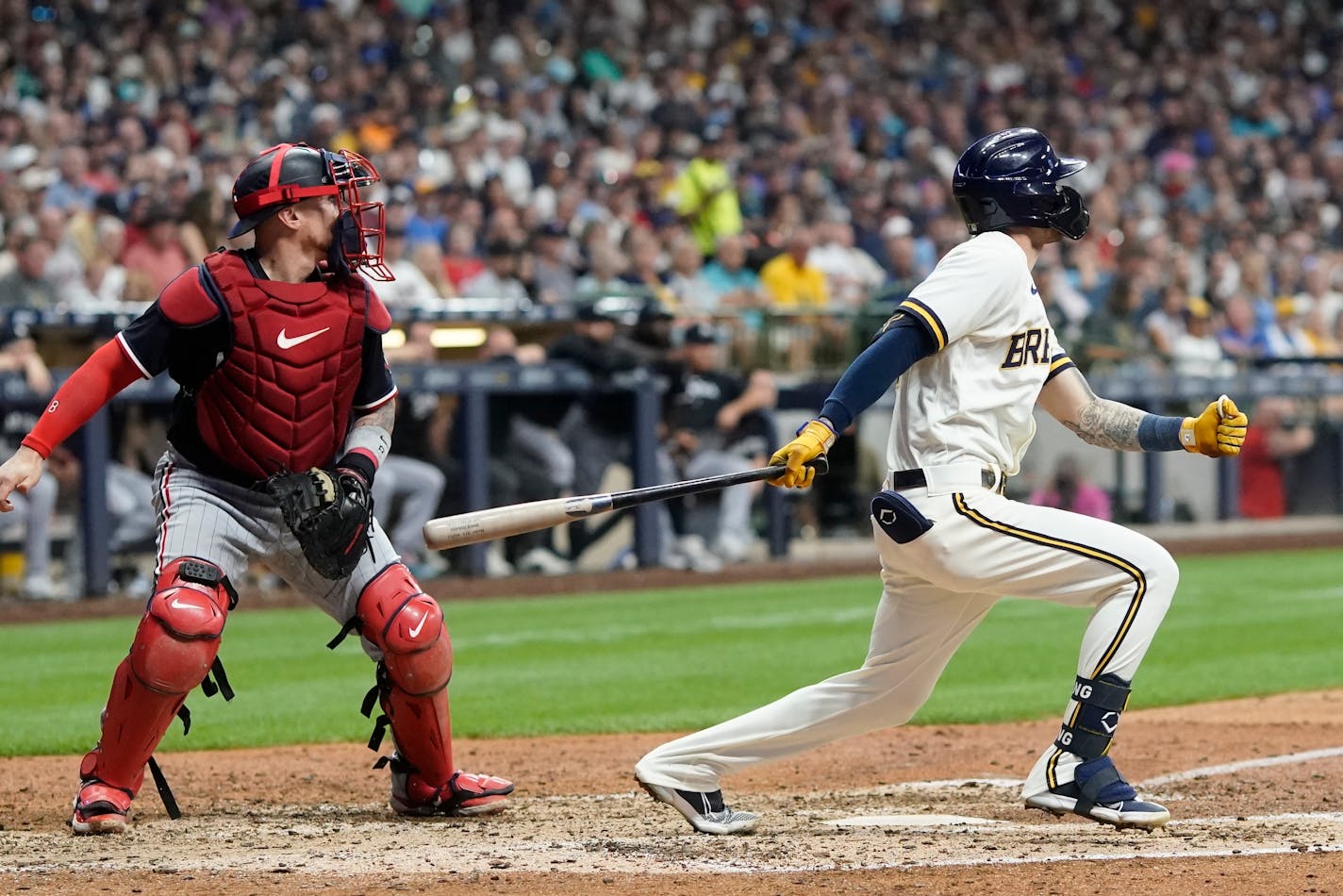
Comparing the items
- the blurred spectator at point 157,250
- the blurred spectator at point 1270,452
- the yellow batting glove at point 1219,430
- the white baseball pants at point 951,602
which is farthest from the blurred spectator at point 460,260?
the yellow batting glove at point 1219,430

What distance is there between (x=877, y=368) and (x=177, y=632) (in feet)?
5.92

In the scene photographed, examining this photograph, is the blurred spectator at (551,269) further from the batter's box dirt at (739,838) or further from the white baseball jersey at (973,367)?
the white baseball jersey at (973,367)

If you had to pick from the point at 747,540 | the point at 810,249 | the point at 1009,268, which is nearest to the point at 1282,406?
the point at 810,249

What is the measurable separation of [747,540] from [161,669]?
844 centimetres

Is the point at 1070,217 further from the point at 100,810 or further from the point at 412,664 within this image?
the point at 100,810

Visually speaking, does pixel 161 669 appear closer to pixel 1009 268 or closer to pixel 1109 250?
pixel 1009 268

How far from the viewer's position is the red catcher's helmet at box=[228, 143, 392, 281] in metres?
4.70

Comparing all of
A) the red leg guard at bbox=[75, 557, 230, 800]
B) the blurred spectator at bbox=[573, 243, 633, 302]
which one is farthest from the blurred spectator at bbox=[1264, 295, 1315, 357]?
the red leg guard at bbox=[75, 557, 230, 800]

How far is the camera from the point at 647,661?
329 inches

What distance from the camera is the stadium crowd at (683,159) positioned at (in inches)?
482

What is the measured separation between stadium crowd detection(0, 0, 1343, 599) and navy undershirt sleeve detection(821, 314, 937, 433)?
7151 millimetres

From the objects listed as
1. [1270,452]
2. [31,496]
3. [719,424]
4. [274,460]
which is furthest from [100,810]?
[1270,452]

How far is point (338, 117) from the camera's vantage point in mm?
14969

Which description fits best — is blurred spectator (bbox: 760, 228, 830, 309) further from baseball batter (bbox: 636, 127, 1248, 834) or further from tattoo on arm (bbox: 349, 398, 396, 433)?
baseball batter (bbox: 636, 127, 1248, 834)
